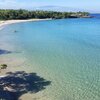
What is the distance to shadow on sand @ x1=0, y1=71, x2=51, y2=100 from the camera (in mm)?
20769

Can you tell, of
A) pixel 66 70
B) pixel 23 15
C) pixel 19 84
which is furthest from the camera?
pixel 23 15

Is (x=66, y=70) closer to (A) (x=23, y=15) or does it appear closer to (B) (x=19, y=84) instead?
(B) (x=19, y=84)

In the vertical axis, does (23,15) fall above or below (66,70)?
below

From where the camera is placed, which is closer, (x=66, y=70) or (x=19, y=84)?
(x=19, y=84)

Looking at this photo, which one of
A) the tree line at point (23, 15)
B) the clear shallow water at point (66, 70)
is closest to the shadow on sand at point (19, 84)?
the clear shallow water at point (66, 70)

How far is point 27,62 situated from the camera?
31984mm

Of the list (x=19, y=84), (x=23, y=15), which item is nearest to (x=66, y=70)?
(x=19, y=84)

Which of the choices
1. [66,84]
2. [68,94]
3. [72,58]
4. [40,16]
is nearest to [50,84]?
[66,84]

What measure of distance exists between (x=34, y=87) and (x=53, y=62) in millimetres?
9980

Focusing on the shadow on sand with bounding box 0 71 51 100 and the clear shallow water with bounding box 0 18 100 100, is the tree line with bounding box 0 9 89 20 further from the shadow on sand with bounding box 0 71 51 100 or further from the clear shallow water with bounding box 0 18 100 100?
the shadow on sand with bounding box 0 71 51 100

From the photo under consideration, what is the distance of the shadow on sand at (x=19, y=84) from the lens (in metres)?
20.8

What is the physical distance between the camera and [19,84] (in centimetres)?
2330

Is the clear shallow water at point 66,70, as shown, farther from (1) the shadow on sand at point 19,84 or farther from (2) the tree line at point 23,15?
(2) the tree line at point 23,15

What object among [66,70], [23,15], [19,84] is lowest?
[23,15]
